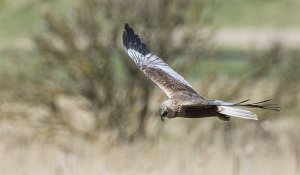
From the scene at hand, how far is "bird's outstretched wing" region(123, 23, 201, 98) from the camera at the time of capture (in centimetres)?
1024

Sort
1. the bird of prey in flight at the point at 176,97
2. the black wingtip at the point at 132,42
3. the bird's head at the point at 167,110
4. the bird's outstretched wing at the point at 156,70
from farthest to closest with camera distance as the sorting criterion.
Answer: the black wingtip at the point at 132,42
the bird's outstretched wing at the point at 156,70
the bird's head at the point at 167,110
the bird of prey in flight at the point at 176,97

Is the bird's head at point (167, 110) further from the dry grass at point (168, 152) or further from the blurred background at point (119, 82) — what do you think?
the blurred background at point (119, 82)

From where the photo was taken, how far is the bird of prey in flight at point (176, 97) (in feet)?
30.0

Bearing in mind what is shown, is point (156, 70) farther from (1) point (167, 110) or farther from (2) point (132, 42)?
(1) point (167, 110)

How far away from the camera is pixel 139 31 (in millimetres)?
13914

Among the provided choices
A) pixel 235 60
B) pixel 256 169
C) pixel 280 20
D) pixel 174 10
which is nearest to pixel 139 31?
pixel 174 10

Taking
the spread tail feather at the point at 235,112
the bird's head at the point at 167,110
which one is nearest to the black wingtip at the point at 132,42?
the bird's head at the point at 167,110

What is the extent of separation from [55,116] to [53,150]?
80.6 inches

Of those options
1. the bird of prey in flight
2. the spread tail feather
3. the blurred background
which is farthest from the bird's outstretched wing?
the blurred background

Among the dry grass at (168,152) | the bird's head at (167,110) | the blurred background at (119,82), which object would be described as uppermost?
the blurred background at (119,82)

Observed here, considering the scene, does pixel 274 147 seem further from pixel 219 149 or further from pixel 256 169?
pixel 256 169

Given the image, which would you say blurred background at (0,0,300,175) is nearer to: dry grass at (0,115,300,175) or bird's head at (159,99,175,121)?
dry grass at (0,115,300,175)

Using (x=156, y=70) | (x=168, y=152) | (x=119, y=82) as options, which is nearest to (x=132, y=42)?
(x=156, y=70)

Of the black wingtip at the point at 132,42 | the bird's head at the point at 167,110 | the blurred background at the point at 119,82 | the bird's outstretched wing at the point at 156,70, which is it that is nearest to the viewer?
the bird's head at the point at 167,110
